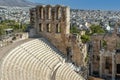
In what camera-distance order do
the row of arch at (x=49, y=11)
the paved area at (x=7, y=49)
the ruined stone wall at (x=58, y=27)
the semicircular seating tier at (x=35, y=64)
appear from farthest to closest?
1. the row of arch at (x=49, y=11)
2. the ruined stone wall at (x=58, y=27)
3. the paved area at (x=7, y=49)
4. the semicircular seating tier at (x=35, y=64)

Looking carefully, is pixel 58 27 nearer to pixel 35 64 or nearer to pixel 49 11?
pixel 49 11

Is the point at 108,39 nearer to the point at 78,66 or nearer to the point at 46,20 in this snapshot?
the point at 78,66

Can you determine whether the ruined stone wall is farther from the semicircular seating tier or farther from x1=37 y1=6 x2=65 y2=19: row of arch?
the semicircular seating tier

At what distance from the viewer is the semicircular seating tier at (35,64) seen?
22.8m

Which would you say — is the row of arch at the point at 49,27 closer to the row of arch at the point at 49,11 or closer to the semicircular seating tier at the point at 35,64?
the row of arch at the point at 49,11

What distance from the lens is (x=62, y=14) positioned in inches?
1379

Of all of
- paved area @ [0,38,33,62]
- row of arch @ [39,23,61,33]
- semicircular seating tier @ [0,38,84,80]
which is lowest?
semicircular seating tier @ [0,38,84,80]

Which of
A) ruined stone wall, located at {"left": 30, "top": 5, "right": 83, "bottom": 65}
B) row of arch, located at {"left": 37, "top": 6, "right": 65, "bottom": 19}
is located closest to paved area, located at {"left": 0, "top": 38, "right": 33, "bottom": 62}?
ruined stone wall, located at {"left": 30, "top": 5, "right": 83, "bottom": 65}

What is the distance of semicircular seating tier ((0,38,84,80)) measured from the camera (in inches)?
897

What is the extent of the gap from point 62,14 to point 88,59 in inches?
238

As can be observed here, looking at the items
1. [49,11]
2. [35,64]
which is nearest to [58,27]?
[49,11]

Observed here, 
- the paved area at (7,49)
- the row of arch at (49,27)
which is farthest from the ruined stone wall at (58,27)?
the paved area at (7,49)

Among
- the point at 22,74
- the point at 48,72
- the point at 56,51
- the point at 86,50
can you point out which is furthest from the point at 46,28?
the point at 22,74

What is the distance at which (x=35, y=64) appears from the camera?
88.4ft
